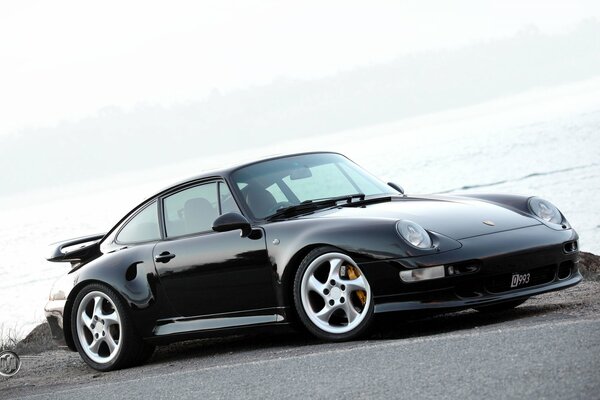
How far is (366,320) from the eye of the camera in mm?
7320

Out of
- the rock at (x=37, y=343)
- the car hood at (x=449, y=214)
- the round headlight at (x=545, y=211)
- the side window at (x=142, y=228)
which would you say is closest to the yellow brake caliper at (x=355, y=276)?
the car hood at (x=449, y=214)

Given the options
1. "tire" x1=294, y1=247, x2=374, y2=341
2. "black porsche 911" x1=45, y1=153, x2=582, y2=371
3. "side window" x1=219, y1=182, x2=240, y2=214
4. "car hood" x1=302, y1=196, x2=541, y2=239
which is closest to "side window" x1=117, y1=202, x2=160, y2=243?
"black porsche 911" x1=45, y1=153, x2=582, y2=371

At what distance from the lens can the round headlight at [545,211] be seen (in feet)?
26.7

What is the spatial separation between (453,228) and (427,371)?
1.98m

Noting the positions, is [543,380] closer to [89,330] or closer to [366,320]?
[366,320]

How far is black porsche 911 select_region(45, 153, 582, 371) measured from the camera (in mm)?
7246

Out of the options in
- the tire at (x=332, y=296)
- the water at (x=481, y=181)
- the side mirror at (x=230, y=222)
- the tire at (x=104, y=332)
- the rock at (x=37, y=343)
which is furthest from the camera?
the water at (x=481, y=181)

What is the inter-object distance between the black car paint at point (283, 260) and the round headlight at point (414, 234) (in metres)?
0.05

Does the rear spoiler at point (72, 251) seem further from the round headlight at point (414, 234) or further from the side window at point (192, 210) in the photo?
the round headlight at point (414, 234)

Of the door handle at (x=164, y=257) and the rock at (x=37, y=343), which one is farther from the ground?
the door handle at (x=164, y=257)

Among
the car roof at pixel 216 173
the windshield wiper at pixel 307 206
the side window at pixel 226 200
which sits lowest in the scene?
the windshield wiper at pixel 307 206

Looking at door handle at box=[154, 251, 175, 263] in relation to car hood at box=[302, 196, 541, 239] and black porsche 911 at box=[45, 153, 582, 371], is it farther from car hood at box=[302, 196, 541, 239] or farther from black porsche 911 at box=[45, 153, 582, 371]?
car hood at box=[302, 196, 541, 239]

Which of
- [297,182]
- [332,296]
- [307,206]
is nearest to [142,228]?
[297,182]

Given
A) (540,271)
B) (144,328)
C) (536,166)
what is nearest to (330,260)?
(540,271)
